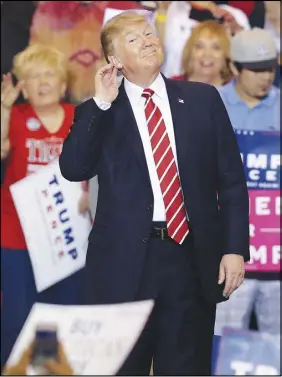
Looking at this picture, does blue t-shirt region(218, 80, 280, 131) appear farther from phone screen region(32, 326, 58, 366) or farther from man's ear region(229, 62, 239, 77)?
phone screen region(32, 326, 58, 366)

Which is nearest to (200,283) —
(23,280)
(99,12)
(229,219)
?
(229,219)

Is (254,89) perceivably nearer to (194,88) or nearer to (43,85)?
(43,85)

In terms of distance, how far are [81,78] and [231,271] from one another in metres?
1.95

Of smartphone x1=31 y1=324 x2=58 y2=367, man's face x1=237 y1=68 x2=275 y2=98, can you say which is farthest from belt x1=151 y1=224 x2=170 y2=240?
man's face x1=237 y1=68 x2=275 y2=98

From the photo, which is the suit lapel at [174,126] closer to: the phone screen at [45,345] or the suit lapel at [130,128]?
the suit lapel at [130,128]

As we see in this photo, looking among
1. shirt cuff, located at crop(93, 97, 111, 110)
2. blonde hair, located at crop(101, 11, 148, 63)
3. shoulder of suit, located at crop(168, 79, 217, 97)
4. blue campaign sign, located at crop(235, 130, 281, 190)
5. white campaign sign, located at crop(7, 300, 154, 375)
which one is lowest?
white campaign sign, located at crop(7, 300, 154, 375)

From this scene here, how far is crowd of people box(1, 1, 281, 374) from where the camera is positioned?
3.97 metres

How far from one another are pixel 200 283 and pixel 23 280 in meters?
1.77

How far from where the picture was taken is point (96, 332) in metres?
2.87

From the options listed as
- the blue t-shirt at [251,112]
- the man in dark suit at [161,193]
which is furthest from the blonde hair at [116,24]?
the blue t-shirt at [251,112]

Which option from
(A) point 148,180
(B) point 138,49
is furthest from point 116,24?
(A) point 148,180

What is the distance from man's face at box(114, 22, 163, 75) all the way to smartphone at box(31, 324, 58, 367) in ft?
3.16

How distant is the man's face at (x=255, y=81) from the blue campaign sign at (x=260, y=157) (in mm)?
175

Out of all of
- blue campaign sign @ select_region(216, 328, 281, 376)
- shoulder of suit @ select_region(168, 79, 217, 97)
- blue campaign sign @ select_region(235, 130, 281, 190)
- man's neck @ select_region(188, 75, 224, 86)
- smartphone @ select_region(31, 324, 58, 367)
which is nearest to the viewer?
shoulder of suit @ select_region(168, 79, 217, 97)
